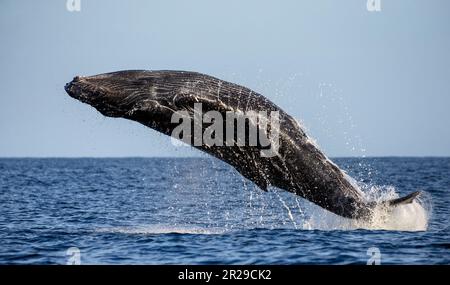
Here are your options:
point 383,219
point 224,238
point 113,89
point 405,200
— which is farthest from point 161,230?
point 405,200

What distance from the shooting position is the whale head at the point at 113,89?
65.8 ft

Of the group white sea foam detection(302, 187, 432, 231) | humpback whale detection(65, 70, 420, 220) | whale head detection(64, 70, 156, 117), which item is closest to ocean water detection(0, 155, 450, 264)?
white sea foam detection(302, 187, 432, 231)

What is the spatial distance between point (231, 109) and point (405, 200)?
4.73 m

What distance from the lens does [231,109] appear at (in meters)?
20.0

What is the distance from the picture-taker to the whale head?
789 inches

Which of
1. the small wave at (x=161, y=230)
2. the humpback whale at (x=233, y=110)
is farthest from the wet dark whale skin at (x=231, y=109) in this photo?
the small wave at (x=161, y=230)

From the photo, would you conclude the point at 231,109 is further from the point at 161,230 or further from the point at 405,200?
the point at 161,230

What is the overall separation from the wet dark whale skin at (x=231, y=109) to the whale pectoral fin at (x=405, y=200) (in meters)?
0.98

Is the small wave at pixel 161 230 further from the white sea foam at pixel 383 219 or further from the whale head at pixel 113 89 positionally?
the whale head at pixel 113 89
